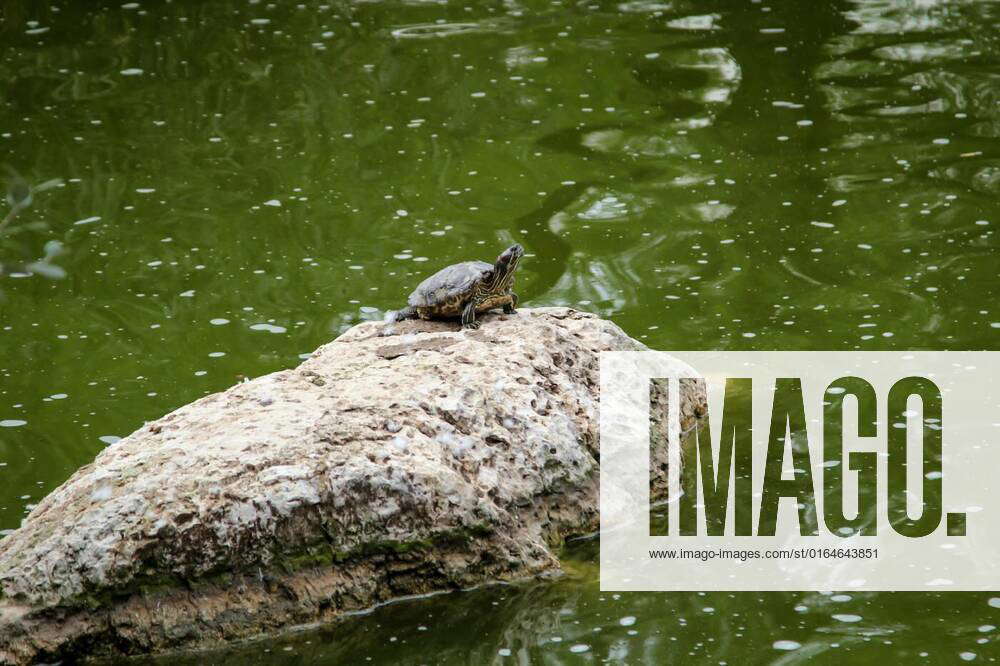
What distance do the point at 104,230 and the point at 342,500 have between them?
586cm

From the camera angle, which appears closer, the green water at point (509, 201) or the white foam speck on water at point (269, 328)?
the green water at point (509, 201)

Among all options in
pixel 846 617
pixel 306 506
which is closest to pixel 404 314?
pixel 306 506

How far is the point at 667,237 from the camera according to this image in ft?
32.6

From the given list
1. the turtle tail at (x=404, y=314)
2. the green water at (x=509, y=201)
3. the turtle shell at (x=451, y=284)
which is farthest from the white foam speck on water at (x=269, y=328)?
the turtle shell at (x=451, y=284)

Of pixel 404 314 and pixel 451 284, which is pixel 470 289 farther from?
pixel 404 314

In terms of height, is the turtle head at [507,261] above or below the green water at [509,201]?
above

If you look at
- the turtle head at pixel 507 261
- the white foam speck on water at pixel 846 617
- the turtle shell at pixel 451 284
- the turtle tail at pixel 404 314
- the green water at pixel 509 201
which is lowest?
the white foam speck on water at pixel 846 617

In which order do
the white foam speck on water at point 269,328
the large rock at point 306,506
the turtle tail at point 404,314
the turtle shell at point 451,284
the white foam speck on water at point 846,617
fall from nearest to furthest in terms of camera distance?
the large rock at point 306,506 < the white foam speck on water at point 846,617 < the turtle shell at point 451,284 < the turtle tail at point 404,314 < the white foam speck on water at point 269,328

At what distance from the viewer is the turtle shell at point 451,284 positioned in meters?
6.63

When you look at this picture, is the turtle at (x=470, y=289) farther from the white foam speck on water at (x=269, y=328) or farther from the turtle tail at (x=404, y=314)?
the white foam speck on water at (x=269, y=328)

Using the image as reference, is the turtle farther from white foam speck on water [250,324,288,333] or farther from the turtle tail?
white foam speck on water [250,324,288,333]

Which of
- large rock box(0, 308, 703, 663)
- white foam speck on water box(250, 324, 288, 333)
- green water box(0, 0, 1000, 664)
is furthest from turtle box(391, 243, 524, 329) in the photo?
white foam speck on water box(250, 324, 288, 333)

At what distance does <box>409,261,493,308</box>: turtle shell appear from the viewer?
261 inches

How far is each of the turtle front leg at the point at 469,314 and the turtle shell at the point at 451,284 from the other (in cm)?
6
